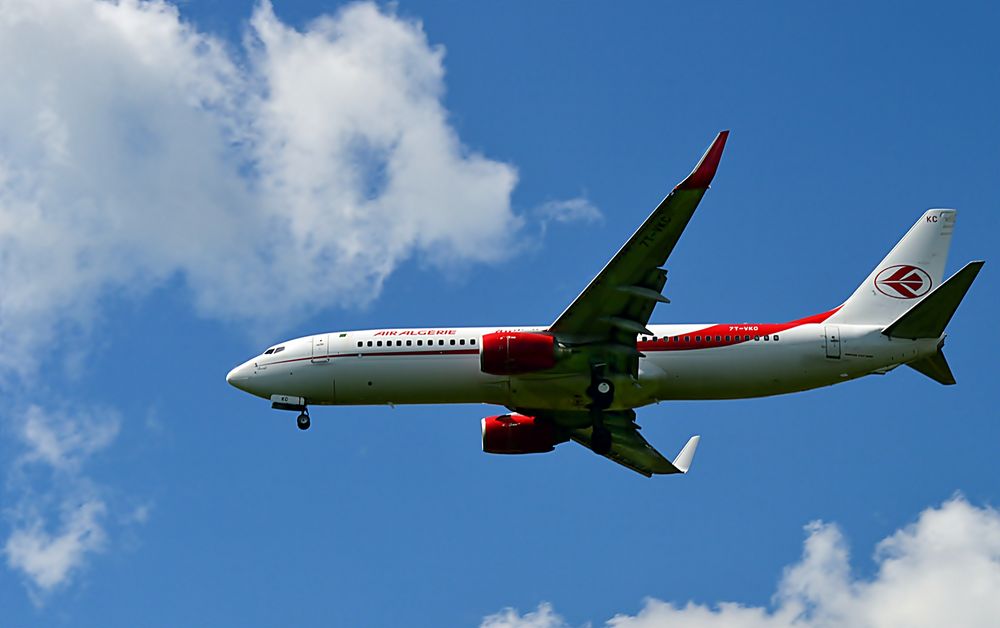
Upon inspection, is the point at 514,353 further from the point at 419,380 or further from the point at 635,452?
the point at 635,452

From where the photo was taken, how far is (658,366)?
4569cm

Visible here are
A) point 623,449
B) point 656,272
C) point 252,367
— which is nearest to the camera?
point 656,272

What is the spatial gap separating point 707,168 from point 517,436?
619 inches

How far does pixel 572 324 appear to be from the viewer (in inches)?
1757

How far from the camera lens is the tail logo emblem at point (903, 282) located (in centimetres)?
4788

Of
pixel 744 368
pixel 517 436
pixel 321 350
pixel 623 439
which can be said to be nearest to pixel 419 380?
pixel 321 350

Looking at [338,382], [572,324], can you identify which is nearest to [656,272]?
[572,324]

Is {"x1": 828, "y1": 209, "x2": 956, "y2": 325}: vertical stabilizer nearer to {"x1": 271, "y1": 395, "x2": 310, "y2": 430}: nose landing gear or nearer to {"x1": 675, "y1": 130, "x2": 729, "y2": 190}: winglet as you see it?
{"x1": 675, "y1": 130, "x2": 729, "y2": 190}: winglet

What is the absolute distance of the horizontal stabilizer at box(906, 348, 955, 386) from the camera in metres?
45.3

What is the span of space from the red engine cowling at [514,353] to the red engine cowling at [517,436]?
22.9ft

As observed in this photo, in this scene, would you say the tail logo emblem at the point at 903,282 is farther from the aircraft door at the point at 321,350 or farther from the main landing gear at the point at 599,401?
the aircraft door at the point at 321,350

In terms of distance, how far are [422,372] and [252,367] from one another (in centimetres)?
708

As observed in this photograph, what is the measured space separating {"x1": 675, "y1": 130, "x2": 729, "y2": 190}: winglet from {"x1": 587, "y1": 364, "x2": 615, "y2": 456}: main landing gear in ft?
27.7

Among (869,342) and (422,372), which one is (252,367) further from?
(869,342)
